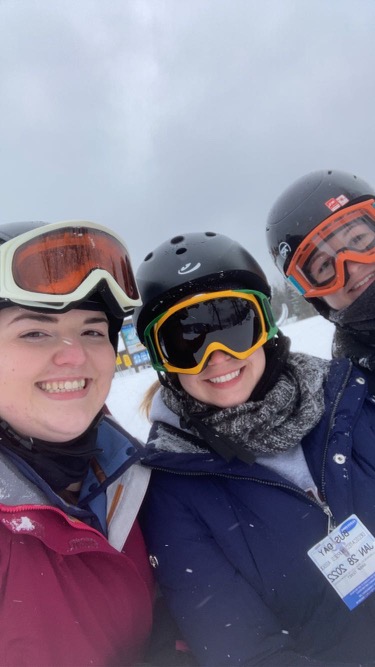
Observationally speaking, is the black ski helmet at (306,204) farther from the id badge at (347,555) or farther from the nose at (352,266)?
the id badge at (347,555)

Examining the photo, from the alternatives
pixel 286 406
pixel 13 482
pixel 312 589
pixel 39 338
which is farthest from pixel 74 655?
pixel 286 406

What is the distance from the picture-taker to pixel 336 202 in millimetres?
3477

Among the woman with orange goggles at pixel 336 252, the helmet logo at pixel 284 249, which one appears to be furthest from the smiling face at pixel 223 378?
the helmet logo at pixel 284 249

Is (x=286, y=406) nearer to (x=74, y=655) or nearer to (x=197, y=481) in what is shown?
(x=197, y=481)

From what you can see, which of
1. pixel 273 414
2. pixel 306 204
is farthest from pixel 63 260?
pixel 306 204

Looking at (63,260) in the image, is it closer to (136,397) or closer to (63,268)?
(63,268)

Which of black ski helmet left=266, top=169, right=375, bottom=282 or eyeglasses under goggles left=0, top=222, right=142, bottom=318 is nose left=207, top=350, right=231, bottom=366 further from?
black ski helmet left=266, top=169, right=375, bottom=282

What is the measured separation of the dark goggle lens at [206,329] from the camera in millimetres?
2422

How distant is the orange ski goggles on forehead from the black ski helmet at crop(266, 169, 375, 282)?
0.08m

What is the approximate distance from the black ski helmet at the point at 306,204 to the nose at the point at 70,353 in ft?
7.44

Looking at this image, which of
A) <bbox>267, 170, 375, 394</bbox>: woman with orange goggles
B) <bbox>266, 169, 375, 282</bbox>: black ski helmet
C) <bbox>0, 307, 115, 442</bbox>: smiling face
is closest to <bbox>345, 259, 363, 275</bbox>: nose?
<bbox>267, 170, 375, 394</bbox>: woman with orange goggles

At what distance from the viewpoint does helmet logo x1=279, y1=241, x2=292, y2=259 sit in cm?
358

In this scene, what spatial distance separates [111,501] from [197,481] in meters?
0.45

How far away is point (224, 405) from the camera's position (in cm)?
232
